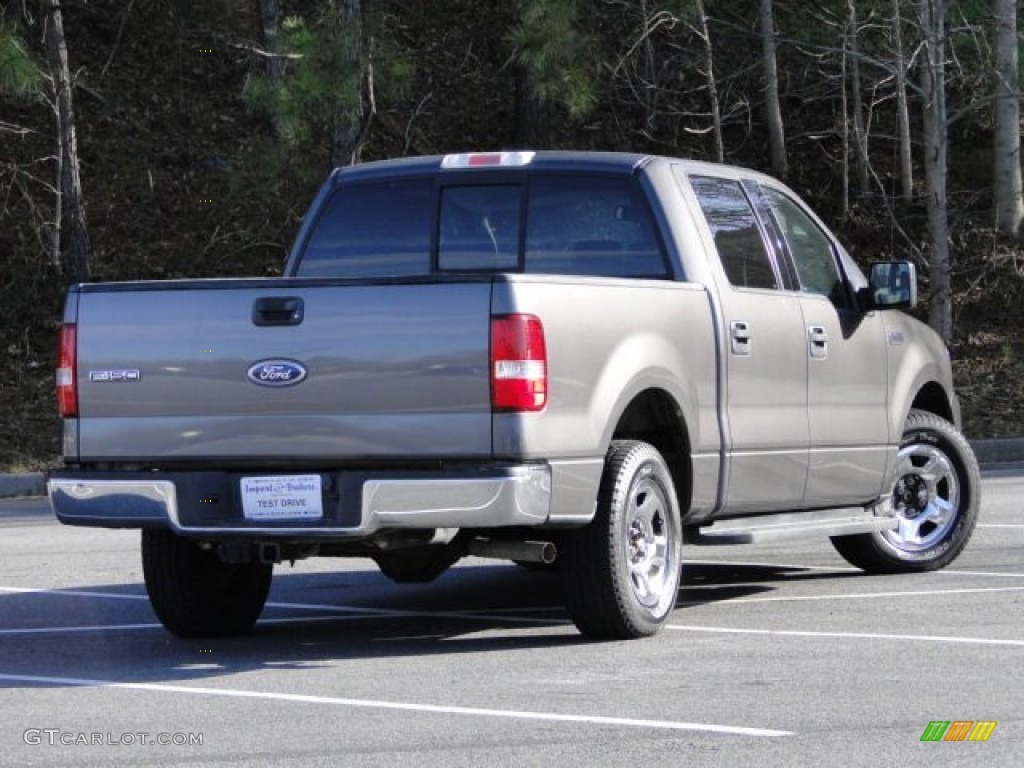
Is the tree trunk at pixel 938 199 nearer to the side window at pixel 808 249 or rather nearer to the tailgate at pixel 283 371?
the side window at pixel 808 249

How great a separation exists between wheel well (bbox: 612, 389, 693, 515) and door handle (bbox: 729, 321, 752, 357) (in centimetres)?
50

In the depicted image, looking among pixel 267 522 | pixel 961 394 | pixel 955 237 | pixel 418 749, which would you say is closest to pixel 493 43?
pixel 955 237

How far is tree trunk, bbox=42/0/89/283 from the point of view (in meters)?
21.7

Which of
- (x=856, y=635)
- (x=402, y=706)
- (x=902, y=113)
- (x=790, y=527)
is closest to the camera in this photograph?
(x=402, y=706)

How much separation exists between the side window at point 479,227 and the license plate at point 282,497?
1.81m

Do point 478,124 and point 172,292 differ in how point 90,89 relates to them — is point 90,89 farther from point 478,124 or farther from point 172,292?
point 172,292

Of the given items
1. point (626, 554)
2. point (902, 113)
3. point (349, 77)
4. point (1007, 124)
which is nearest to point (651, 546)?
point (626, 554)

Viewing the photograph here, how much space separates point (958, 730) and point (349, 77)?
14342 mm

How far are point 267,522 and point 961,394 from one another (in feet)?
47.9

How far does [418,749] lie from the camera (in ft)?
20.2

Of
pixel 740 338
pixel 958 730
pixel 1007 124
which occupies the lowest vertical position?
pixel 958 730

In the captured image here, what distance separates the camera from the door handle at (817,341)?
968 cm

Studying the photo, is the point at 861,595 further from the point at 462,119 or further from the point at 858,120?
the point at 462,119

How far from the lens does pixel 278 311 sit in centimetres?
787
